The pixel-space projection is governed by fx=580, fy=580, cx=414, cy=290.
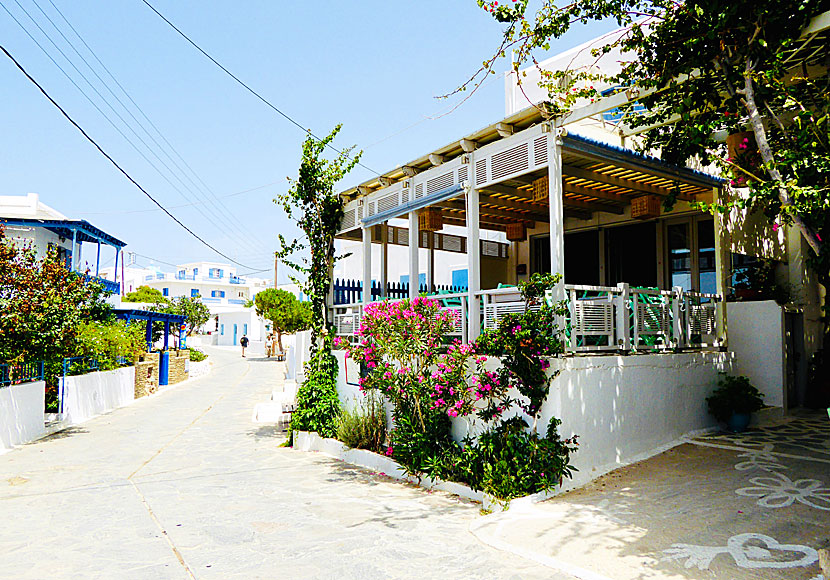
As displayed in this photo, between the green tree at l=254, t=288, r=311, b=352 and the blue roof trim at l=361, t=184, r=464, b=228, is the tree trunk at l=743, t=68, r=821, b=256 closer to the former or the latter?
the blue roof trim at l=361, t=184, r=464, b=228

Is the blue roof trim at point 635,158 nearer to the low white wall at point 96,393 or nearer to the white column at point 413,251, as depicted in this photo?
the white column at point 413,251

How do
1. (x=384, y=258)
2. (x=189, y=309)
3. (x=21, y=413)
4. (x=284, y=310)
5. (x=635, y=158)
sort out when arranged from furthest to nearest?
1. (x=189, y=309)
2. (x=284, y=310)
3. (x=384, y=258)
4. (x=21, y=413)
5. (x=635, y=158)

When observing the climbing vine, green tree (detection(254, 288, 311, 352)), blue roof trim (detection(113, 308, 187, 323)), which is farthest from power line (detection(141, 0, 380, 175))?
green tree (detection(254, 288, 311, 352))

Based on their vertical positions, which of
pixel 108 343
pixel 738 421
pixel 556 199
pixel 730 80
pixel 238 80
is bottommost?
pixel 738 421

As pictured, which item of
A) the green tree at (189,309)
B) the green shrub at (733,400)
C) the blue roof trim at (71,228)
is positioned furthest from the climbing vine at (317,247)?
the green tree at (189,309)

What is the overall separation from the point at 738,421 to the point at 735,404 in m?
0.23

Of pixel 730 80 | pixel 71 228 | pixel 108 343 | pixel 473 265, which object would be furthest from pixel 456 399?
pixel 71 228

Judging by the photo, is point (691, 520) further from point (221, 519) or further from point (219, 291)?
point (219, 291)

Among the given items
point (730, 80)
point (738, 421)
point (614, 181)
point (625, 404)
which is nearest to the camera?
point (730, 80)

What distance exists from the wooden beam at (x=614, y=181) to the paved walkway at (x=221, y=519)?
4942mm

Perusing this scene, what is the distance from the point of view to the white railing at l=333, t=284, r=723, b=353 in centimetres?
674

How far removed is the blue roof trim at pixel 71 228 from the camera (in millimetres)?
21500

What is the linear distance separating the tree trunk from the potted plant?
3686 millimetres

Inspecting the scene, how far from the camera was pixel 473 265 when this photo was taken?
25.6 ft
